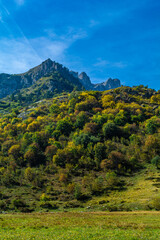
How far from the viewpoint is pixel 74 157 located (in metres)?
87.4

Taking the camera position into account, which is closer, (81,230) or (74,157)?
(81,230)

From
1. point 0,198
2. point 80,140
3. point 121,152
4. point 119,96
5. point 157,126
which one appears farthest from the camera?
point 119,96

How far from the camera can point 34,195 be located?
6112 centimetres

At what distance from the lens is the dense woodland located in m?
60.8

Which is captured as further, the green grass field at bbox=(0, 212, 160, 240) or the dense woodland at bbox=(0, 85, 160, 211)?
the dense woodland at bbox=(0, 85, 160, 211)

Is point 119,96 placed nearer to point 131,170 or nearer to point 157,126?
point 157,126

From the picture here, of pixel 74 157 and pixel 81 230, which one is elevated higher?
pixel 74 157

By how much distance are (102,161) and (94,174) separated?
28.0 feet

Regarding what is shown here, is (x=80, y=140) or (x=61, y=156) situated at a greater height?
(x=80, y=140)

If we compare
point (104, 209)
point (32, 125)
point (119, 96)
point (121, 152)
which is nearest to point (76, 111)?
point (32, 125)

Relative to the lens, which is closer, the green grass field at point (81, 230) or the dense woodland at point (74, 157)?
the green grass field at point (81, 230)

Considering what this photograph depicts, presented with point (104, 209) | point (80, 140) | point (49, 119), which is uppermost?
point (49, 119)

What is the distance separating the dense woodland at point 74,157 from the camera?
60.8 meters

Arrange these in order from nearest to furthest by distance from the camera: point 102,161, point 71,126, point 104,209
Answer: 1. point 104,209
2. point 102,161
3. point 71,126
